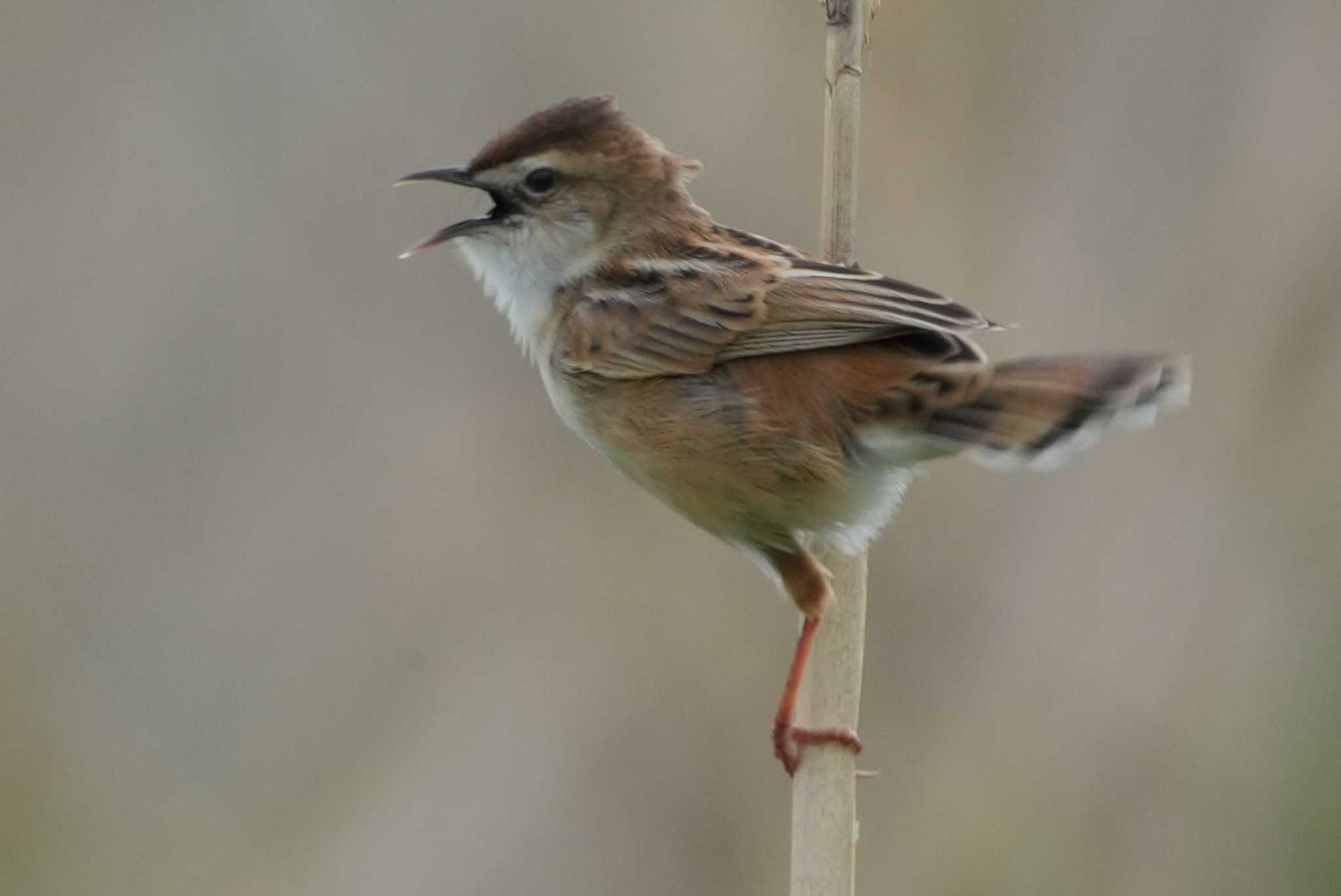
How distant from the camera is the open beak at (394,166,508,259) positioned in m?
3.69

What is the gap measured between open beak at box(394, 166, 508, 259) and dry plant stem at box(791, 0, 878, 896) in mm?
769

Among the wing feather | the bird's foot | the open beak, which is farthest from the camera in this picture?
the open beak

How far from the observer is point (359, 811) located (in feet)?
16.0

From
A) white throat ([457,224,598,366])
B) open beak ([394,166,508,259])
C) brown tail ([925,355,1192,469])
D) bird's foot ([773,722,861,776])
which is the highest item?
open beak ([394,166,508,259])

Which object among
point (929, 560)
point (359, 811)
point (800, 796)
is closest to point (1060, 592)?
point (929, 560)

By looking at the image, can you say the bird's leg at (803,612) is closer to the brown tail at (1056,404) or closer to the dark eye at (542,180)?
the brown tail at (1056,404)

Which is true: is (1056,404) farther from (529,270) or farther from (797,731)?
(529,270)

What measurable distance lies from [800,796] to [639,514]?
200 centimetres

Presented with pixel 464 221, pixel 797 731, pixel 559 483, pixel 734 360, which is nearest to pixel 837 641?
pixel 797 731

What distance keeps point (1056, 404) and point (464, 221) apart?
1.41m

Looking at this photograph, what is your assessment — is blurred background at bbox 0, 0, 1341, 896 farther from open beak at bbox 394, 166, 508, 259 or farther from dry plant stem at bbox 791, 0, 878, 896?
open beak at bbox 394, 166, 508, 259

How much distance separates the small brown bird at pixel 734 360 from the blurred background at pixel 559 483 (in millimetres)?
1138

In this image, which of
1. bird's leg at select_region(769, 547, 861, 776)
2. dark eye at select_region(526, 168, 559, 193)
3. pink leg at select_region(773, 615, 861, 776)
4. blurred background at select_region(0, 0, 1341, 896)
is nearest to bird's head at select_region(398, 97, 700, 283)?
dark eye at select_region(526, 168, 559, 193)

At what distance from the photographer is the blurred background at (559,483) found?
4.55m
